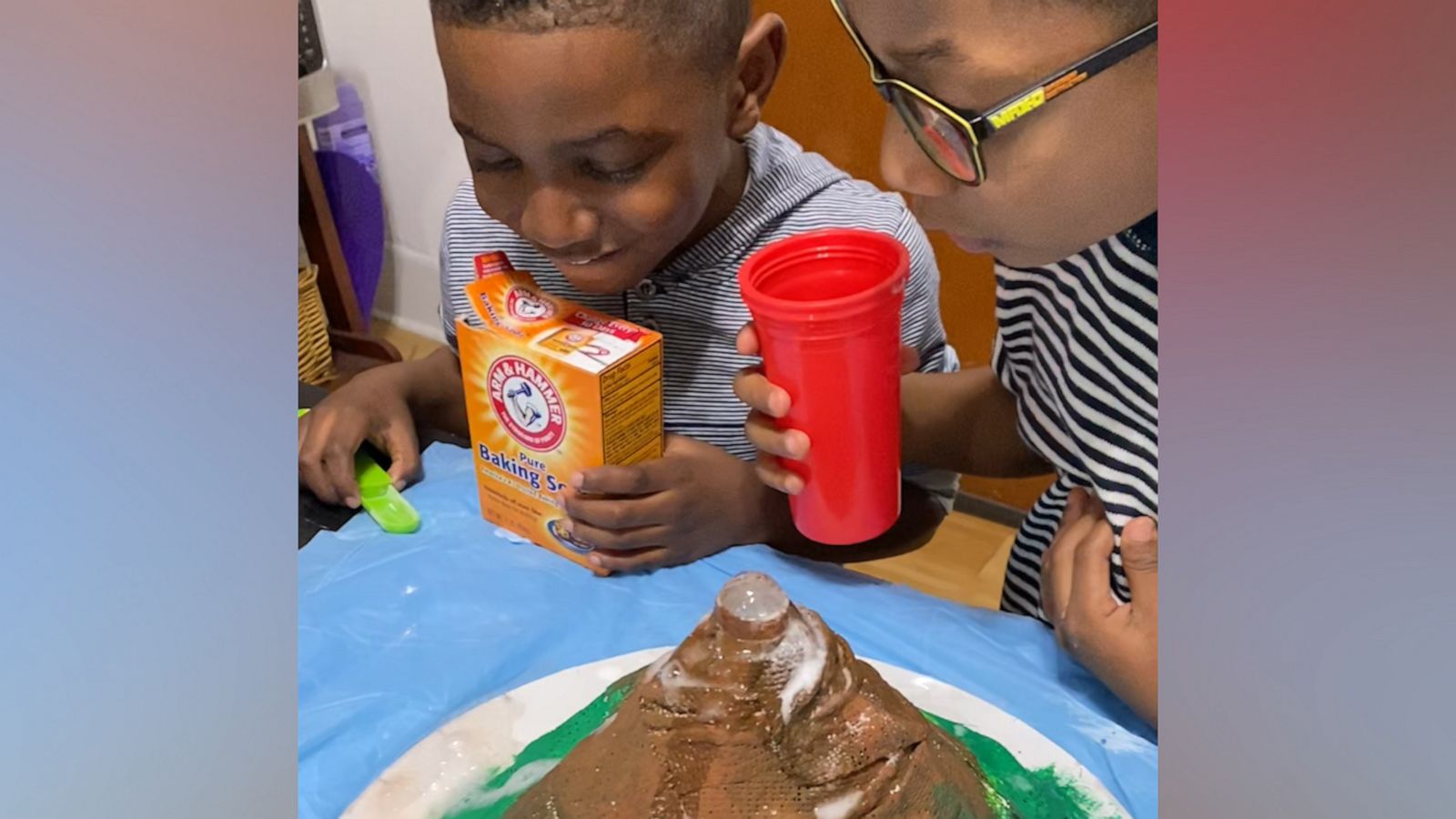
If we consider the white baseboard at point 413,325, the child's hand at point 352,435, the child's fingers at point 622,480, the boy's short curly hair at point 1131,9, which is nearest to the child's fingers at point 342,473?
the child's hand at point 352,435

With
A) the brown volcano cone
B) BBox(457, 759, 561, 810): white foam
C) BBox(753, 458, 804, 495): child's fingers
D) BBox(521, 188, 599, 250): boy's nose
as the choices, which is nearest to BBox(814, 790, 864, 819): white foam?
the brown volcano cone

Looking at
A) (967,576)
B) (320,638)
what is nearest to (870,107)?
(967,576)

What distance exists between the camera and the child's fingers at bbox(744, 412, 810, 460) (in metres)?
0.76

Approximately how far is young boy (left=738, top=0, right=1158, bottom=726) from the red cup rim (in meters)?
0.04

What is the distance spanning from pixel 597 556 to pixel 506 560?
7cm

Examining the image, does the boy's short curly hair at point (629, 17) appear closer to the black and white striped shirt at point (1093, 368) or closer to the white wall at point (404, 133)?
the black and white striped shirt at point (1093, 368)

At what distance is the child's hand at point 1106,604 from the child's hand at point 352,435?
0.52m

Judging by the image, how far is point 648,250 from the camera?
869 millimetres

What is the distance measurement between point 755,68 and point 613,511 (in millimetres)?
333

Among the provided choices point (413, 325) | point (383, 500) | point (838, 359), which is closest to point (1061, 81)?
point (838, 359)

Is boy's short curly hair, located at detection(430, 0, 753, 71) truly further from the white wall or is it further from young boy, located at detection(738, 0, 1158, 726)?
the white wall

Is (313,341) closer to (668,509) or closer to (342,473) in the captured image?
(342,473)

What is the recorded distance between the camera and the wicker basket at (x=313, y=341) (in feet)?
4.48

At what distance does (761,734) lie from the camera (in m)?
0.54
